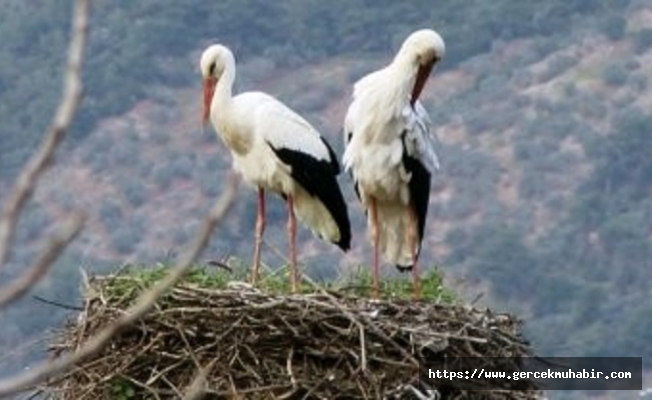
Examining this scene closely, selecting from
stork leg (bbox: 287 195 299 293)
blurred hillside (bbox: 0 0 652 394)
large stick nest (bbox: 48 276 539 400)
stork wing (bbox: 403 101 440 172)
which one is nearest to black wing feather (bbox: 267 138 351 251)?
stork leg (bbox: 287 195 299 293)

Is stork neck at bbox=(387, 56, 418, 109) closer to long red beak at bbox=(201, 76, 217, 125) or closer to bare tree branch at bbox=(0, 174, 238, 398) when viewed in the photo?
long red beak at bbox=(201, 76, 217, 125)

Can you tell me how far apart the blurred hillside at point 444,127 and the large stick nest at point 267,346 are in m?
15.3

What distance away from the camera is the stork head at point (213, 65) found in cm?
1246

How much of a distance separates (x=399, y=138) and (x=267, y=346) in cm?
197

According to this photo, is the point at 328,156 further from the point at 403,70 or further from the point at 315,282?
the point at 315,282

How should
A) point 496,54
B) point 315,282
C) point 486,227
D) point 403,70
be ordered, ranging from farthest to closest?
point 496,54, point 486,227, point 403,70, point 315,282

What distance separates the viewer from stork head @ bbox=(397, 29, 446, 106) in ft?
40.0

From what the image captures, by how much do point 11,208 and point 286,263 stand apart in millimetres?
7634

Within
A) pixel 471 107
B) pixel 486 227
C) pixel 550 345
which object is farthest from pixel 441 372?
pixel 471 107

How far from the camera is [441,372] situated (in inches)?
418

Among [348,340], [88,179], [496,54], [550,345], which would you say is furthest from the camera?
[496,54]

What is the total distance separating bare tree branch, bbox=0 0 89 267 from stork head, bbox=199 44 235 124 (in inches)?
304

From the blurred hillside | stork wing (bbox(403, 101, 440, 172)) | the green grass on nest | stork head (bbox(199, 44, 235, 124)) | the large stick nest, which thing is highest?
the blurred hillside

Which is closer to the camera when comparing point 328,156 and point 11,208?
point 11,208
